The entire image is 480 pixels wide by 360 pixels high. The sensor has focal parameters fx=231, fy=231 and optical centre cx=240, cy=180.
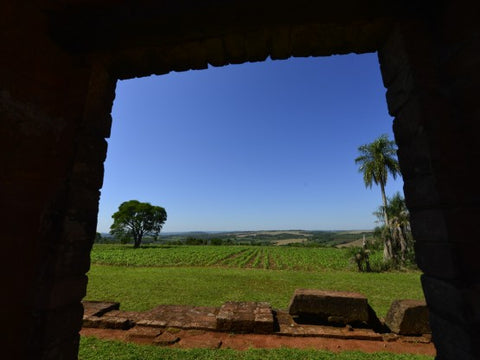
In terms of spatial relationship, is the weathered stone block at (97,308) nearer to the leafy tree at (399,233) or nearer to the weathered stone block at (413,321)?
the weathered stone block at (413,321)

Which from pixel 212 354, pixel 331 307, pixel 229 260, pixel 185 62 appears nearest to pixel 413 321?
pixel 331 307

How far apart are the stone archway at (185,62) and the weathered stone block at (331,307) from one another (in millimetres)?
4072

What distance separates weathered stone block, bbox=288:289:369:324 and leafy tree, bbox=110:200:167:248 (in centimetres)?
4839

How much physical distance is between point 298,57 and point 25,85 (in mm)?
2706

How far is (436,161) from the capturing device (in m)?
1.79

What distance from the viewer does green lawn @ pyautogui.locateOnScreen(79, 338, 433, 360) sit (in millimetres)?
4023

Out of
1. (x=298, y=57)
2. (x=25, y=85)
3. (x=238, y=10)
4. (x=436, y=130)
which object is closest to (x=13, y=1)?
(x=25, y=85)

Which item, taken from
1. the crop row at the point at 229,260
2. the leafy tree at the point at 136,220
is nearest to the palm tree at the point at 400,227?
the crop row at the point at 229,260

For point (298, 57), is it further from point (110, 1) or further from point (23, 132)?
point (23, 132)

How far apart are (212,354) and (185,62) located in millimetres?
4735

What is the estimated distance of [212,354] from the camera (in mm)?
4145

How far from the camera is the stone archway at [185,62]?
178cm

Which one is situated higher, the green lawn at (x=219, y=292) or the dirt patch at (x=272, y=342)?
the dirt patch at (x=272, y=342)

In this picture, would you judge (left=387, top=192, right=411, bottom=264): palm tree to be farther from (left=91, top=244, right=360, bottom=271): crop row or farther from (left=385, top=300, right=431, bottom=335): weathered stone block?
(left=385, top=300, right=431, bottom=335): weathered stone block
